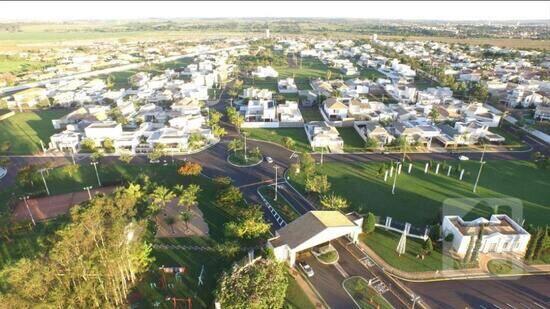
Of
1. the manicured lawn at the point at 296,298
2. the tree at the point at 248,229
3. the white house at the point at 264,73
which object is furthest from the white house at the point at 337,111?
the white house at the point at 264,73

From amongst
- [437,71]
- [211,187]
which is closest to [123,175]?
[211,187]

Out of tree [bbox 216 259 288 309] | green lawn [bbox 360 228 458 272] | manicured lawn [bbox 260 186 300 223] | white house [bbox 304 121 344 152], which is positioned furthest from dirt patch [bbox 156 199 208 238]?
white house [bbox 304 121 344 152]

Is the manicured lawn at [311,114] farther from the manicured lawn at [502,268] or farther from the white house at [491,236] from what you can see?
the manicured lawn at [502,268]

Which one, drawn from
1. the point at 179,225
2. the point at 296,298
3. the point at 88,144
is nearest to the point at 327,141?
the point at 179,225

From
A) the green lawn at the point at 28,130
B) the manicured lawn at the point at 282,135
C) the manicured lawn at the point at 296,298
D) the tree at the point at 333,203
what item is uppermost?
the tree at the point at 333,203

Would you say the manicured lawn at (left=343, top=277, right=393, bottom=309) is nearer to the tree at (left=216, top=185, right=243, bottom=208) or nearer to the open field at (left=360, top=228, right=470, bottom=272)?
the open field at (left=360, top=228, right=470, bottom=272)

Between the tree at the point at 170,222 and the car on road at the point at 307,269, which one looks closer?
the car on road at the point at 307,269

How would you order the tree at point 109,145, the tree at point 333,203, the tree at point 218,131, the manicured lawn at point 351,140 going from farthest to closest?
the tree at point 218,131, the manicured lawn at point 351,140, the tree at point 109,145, the tree at point 333,203
